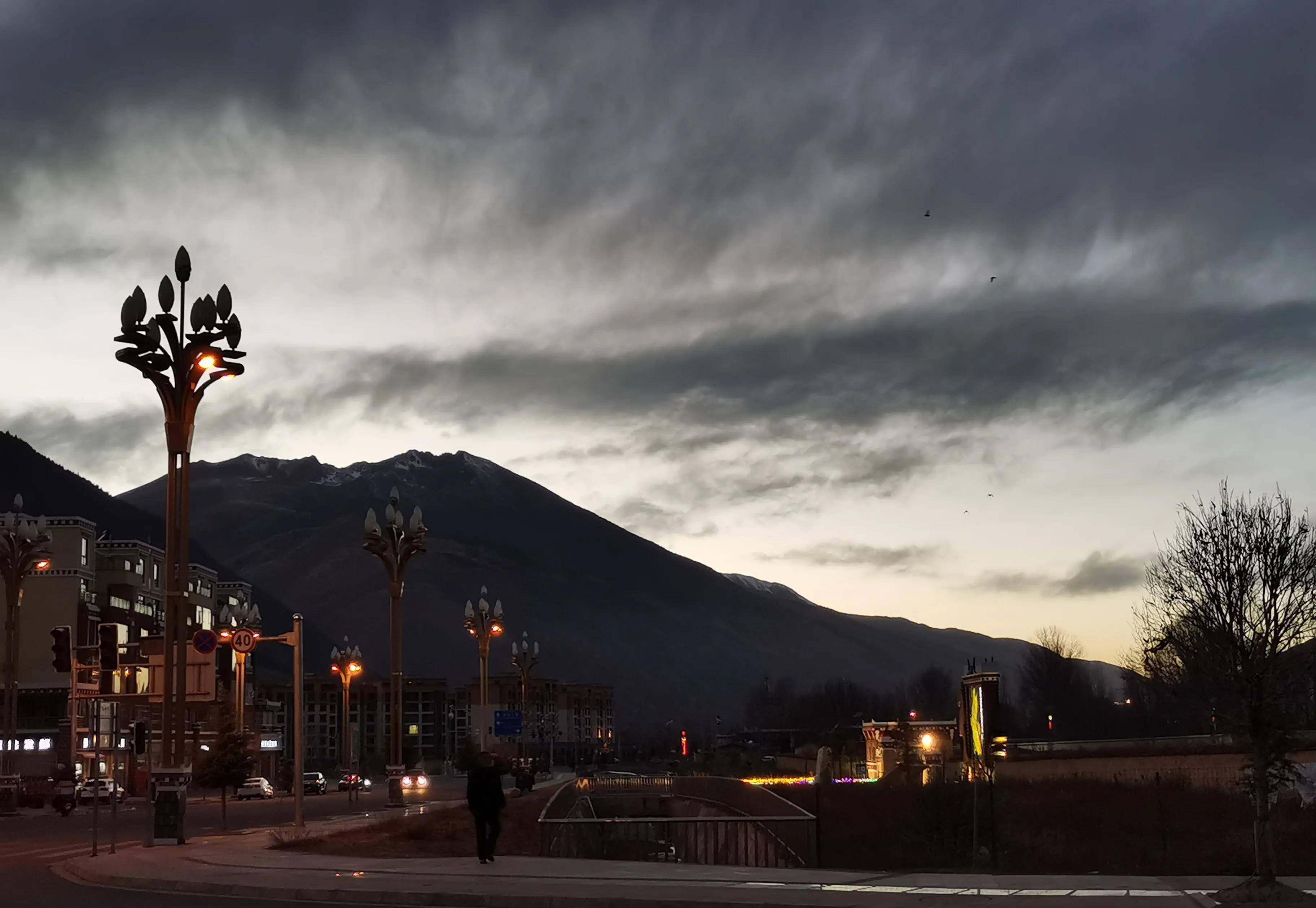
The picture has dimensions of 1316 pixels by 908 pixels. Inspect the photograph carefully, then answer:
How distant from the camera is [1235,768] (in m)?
52.5

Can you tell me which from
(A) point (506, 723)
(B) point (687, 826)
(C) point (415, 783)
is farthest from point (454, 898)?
(C) point (415, 783)

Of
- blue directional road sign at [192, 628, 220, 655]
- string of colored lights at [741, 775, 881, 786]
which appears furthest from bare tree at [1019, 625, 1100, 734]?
blue directional road sign at [192, 628, 220, 655]

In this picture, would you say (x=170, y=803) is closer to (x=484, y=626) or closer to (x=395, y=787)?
(x=395, y=787)

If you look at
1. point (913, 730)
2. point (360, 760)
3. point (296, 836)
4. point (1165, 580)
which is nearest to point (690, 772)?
point (913, 730)

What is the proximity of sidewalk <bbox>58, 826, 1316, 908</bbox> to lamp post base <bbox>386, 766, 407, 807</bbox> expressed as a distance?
2609 cm

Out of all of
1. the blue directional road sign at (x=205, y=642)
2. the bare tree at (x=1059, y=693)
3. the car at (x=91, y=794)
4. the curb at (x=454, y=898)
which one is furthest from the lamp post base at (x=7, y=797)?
the bare tree at (x=1059, y=693)

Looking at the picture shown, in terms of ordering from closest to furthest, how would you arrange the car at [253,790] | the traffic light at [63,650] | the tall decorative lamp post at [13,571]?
the traffic light at [63,650] → the tall decorative lamp post at [13,571] → the car at [253,790]

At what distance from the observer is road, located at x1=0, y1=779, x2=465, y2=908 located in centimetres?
2056

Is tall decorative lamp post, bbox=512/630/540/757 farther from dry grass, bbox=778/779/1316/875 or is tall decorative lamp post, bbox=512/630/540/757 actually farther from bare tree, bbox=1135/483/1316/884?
bare tree, bbox=1135/483/1316/884

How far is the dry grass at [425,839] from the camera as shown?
29375mm

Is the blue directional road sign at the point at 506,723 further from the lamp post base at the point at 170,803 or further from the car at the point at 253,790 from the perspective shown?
the lamp post base at the point at 170,803

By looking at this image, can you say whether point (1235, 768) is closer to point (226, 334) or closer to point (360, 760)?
point (226, 334)

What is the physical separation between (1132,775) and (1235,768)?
9.75m

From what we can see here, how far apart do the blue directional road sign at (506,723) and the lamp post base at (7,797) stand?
23328 mm
